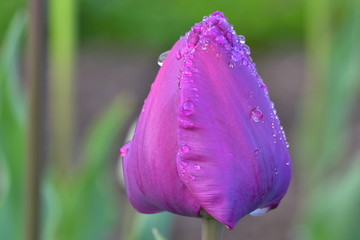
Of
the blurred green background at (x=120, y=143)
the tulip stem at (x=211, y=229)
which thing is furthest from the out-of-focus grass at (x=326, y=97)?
the tulip stem at (x=211, y=229)

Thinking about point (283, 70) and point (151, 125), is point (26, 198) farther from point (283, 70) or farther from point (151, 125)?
point (283, 70)

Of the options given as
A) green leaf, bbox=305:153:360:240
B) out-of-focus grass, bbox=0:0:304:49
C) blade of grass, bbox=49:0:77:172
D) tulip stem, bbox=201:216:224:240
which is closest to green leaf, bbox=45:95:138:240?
blade of grass, bbox=49:0:77:172

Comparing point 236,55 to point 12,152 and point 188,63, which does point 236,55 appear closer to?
point 188,63

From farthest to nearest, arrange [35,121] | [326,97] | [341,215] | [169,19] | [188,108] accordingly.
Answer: [169,19]
[326,97]
[341,215]
[35,121]
[188,108]

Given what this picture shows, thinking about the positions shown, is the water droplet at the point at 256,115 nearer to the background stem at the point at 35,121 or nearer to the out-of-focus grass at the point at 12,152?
the background stem at the point at 35,121

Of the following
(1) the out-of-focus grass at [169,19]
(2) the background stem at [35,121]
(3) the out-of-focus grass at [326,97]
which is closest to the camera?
(2) the background stem at [35,121]

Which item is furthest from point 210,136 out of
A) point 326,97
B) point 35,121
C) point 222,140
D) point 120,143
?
point 120,143

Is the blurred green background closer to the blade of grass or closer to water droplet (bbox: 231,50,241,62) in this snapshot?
the blade of grass
